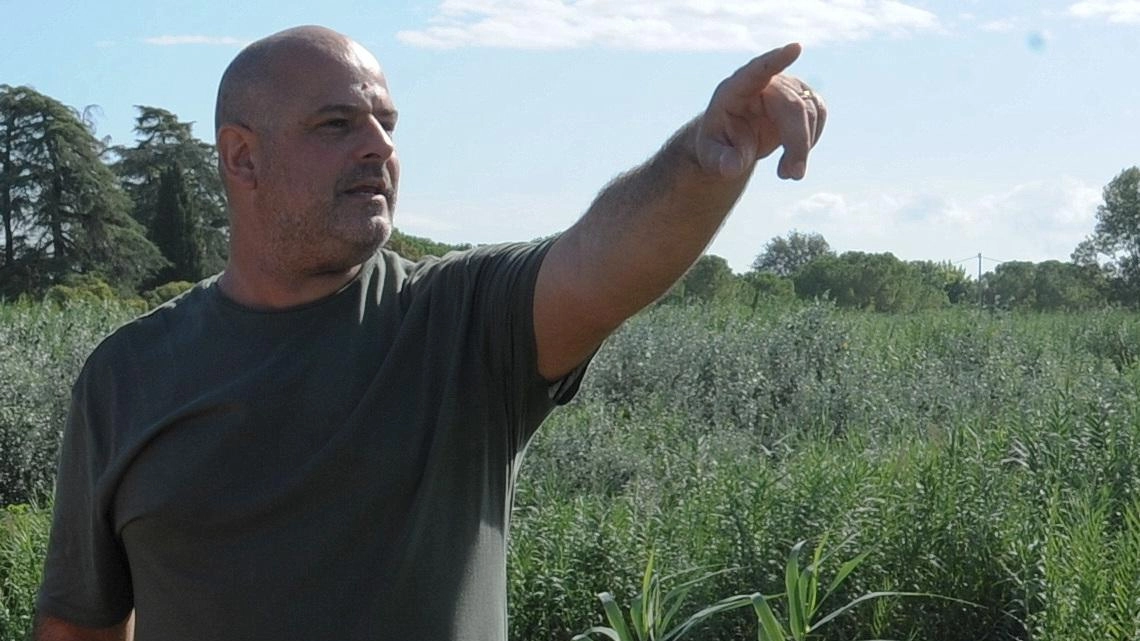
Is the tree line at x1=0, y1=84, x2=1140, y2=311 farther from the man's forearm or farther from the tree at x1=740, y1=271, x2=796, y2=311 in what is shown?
the man's forearm

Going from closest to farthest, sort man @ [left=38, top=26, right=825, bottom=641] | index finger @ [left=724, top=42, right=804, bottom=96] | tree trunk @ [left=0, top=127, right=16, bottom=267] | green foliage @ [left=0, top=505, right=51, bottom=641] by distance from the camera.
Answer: index finger @ [left=724, top=42, right=804, bottom=96] → man @ [left=38, top=26, right=825, bottom=641] → green foliage @ [left=0, top=505, right=51, bottom=641] → tree trunk @ [left=0, top=127, right=16, bottom=267]

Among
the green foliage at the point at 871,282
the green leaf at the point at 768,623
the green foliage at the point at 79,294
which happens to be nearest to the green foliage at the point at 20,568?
the green leaf at the point at 768,623

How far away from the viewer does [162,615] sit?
6.55ft

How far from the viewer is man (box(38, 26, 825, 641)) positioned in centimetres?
184

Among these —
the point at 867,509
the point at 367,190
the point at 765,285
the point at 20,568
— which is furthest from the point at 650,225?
the point at 765,285

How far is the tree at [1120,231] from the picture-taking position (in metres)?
29.2

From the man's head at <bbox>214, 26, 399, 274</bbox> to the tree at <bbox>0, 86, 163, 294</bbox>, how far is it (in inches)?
1395

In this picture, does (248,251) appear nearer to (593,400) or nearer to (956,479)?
(956,479)

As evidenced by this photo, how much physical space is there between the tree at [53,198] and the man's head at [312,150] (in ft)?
116

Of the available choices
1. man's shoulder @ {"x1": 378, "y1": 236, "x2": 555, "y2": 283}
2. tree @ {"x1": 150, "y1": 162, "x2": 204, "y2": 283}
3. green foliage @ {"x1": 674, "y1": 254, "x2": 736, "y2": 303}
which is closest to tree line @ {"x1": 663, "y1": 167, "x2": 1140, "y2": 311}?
green foliage @ {"x1": 674, "y1": 254, "x2": 736, "y2": 303}

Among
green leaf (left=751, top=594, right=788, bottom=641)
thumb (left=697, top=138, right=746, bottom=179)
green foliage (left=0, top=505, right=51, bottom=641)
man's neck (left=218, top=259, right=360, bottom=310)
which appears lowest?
→ green foliage (left=0, top=505, right=51, bottom=641)

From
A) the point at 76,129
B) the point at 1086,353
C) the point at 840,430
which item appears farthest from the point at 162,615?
the point at 76,129

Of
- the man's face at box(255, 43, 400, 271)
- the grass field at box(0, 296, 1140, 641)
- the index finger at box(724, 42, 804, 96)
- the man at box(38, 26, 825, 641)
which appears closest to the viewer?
the index finger at box(724, 42, 804, 96)

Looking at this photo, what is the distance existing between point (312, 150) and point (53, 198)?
1462 inches
